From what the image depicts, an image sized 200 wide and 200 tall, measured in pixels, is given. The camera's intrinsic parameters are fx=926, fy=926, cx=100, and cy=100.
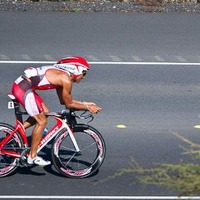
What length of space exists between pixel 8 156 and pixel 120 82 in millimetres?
4400

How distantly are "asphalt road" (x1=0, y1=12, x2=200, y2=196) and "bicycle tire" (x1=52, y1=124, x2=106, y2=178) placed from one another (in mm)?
133

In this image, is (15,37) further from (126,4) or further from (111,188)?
(111,188)

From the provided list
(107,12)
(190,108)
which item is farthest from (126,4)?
(190,108)

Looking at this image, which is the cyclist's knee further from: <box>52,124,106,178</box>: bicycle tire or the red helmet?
the red helmet

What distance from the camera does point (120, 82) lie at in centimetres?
1562

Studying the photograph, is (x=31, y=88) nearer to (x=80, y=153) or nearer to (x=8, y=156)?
(x=8, y=156)

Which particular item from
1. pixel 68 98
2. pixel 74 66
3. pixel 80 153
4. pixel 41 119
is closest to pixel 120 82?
pixel 80 153

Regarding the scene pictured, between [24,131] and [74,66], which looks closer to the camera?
[74,66]

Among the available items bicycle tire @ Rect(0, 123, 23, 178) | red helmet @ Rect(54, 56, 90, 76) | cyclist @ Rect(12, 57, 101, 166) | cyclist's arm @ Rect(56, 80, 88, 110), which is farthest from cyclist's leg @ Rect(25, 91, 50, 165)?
red helmet @ Rect(54, 56, 90, 76)

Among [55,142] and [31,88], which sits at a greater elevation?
[31,88]

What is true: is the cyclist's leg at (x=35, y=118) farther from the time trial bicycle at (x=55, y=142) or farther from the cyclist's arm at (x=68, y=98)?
the cyclist's arm at (x=68, y=98)

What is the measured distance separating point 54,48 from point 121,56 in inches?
53.8

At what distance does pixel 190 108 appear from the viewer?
14.4m

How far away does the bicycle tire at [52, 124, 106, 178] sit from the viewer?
11.5m
